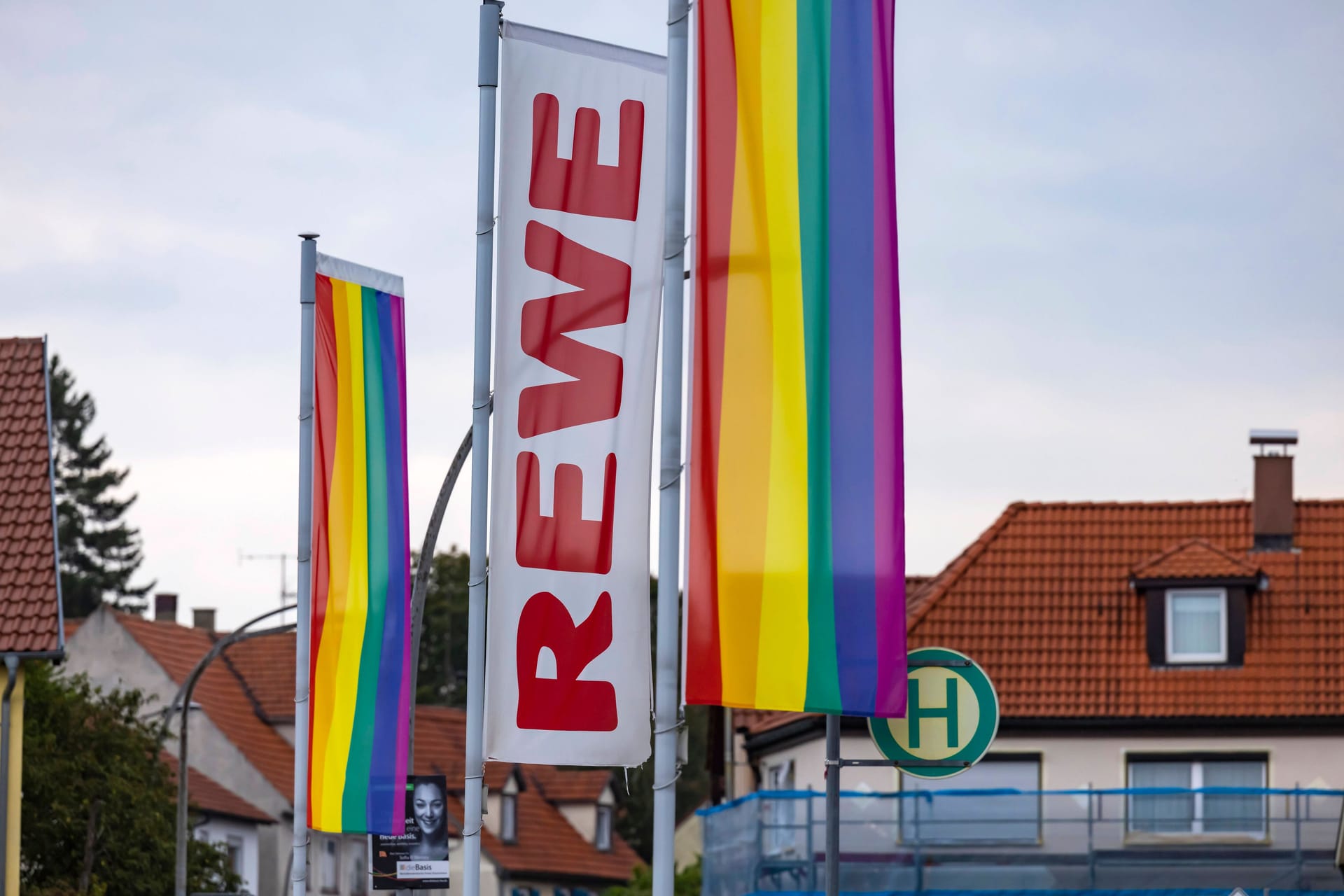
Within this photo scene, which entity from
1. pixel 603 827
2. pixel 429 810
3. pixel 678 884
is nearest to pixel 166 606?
pixel 603 827

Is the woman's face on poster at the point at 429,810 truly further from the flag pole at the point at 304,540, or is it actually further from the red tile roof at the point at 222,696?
the red tile roof at the point at 222,696

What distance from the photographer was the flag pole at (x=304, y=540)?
18.3 meters

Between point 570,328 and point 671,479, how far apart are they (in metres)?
1.05

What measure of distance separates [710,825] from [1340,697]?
12.4m

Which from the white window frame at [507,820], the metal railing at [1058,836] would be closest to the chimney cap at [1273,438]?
the metal railing at [1058,836]

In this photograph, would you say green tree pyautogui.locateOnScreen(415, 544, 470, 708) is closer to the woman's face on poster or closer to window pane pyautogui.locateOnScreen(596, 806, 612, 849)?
window pane pyautogui.locateOnScreen(596, 806, 612, 849)

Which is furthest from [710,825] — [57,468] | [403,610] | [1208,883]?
[57,468]

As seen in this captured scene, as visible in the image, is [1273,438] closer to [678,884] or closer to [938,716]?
[678,884]

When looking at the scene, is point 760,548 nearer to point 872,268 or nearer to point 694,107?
point 872,268

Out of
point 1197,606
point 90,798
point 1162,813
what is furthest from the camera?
point 90,798

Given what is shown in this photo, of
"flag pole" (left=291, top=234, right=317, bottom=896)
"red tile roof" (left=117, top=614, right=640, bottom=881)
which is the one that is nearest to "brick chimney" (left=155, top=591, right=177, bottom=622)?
"red tile roof" (left=117, top=614, right=640, bottom=881)

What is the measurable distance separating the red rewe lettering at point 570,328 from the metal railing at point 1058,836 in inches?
660

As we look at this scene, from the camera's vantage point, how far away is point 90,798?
3694 cm

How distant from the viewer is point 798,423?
940 cm
